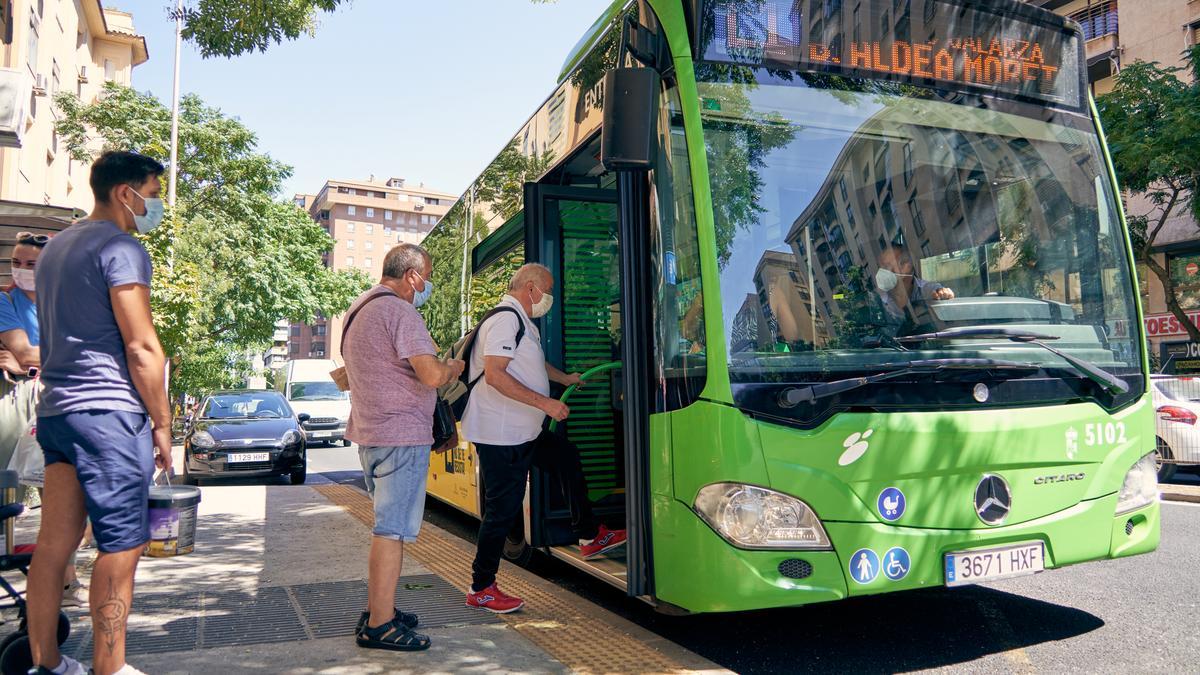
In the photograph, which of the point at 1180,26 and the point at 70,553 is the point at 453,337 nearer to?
the point at 70,553

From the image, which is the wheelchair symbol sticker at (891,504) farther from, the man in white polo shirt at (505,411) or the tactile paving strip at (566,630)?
the man in white polo shirt at (505,411)

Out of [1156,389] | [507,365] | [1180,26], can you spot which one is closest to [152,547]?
[507,365]

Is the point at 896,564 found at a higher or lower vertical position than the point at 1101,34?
lower

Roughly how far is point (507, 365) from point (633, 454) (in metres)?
0.97

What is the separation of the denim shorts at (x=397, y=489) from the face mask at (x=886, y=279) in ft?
6.98

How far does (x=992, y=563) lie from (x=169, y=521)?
10.8 ft

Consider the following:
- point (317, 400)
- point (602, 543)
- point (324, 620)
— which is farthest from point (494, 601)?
point (317, 400)

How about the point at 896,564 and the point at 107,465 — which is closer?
the point at 107,465

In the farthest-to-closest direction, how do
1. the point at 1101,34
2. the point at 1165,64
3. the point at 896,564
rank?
the point at 1101,34 → the point at 1165,64 → the point at 896,564

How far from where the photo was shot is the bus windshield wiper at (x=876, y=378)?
3729mm

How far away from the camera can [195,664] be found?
147 inches

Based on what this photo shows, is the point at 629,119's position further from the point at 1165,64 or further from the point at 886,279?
the point at 1165,64

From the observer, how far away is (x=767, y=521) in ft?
12.0

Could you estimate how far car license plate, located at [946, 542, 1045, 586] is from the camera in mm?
3828
